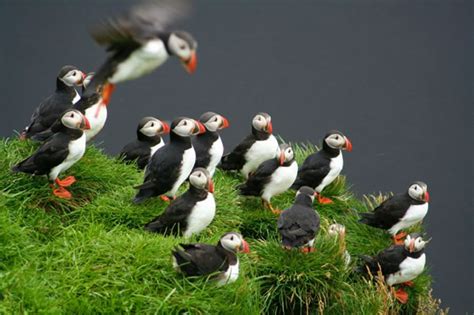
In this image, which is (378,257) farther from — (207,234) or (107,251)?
(107,251)

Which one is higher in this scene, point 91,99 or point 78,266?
point 91,99

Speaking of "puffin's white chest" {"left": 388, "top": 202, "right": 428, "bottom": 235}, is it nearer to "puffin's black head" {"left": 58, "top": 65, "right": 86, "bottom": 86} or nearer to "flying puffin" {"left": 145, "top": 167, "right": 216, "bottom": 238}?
"flying puffin" {"left": 145, "top": 167, "right": 216, "bottom": 238}

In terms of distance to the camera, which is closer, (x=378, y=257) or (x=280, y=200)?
(x=378, y=257)

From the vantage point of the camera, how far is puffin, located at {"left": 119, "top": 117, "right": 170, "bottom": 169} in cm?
585

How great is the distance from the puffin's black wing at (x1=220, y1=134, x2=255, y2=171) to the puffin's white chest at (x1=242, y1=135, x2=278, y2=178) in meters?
0.03

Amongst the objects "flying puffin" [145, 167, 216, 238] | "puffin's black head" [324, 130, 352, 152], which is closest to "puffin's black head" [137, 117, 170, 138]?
"flying puffin" [145, 167, 216, 238]

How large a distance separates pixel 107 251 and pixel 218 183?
169 centimetres

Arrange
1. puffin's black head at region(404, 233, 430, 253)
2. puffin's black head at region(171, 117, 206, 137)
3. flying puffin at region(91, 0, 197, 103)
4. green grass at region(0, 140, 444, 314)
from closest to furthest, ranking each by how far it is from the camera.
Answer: flying puffin at region(91, 0, 197, 103) → green grass at region(0, 140, 444, 314) → puffin's black head at region(171, 117, 206, 137) → puffin's black head at region(404, 233, 430, 253)

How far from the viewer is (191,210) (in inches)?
191

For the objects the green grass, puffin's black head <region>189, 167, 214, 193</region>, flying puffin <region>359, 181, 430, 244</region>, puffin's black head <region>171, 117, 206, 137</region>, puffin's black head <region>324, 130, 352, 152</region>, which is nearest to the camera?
the green grass

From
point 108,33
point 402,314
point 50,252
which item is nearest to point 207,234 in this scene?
point 50,252

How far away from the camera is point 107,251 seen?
4586 millimetres

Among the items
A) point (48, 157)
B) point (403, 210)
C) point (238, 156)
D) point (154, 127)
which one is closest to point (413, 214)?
point (403, 210)

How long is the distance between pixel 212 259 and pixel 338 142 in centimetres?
202
